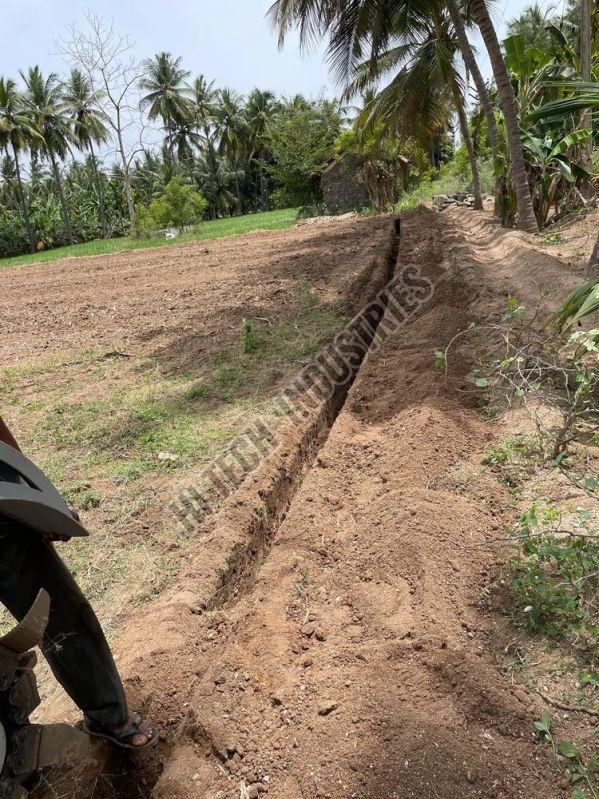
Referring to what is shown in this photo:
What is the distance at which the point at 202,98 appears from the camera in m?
45.6

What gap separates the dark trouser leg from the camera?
1.46 m

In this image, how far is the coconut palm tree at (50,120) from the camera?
34094mm

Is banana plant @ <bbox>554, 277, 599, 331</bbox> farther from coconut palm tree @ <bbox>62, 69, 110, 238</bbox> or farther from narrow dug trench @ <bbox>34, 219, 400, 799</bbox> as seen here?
coconut palm tree @ <bbox>62, 69, 110, 238</bbox>

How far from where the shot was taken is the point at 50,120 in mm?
35062

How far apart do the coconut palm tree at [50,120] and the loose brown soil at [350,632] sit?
36348mm

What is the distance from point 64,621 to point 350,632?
4.31 ft

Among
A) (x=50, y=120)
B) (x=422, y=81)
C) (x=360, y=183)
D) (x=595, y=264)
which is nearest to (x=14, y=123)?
(x=50, y=120)

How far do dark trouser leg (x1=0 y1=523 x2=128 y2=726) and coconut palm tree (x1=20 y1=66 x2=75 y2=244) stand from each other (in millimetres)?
37956

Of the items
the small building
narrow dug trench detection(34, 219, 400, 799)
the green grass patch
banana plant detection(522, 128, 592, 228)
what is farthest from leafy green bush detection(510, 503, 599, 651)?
the small building

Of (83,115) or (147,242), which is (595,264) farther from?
(83,115)

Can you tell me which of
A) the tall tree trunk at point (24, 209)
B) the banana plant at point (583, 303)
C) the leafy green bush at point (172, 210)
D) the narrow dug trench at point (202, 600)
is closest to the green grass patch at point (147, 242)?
the leafy green bush at point (172, 210)

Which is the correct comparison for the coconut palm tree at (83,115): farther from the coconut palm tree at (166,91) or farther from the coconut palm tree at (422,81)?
the coconut palm tree at (422,81)

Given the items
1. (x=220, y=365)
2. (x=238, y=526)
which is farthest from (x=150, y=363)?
(x=238, y=526)

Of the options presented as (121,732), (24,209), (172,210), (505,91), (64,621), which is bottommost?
(121,732)
